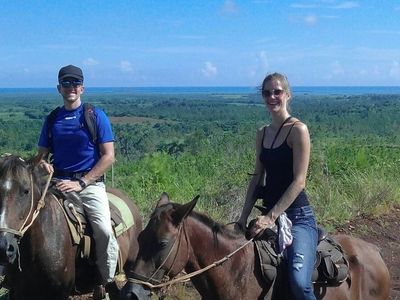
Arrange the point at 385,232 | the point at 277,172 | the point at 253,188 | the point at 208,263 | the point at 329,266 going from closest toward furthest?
the point at 208,263
the point at 277,172
the point at 329,266
the point at 253,188
the point at 385,232

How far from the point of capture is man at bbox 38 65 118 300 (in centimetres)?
582

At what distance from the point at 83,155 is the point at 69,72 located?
0.82m

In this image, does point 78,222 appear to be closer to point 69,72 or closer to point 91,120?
point 91,120

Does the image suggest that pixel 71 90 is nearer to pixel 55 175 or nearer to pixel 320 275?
pixel 55 175

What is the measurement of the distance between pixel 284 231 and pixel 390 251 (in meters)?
5.64

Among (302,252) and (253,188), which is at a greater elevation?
(253,188)

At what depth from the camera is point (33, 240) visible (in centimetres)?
524

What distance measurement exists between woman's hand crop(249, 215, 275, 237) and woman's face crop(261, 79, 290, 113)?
0.81m

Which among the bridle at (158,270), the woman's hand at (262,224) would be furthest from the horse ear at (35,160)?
the woman's hand at (262,224)

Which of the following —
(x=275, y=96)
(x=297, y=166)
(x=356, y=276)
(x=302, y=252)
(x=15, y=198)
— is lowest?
(x=356, y=276)

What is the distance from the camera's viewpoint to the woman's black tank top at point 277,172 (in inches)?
177

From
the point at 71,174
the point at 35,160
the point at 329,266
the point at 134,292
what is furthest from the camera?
the point at 71,174

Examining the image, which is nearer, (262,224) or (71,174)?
(262,224)

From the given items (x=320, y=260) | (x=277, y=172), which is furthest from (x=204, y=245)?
(x=320, y=260)
